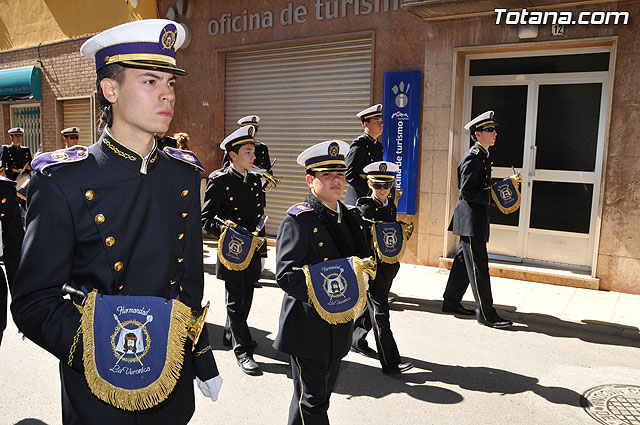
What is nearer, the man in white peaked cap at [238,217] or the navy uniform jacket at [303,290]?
the navy uniform jacket at [303,290]

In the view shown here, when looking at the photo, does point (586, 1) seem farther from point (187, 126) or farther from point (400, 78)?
point (187, 126)

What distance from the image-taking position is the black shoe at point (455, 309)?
23.6 ft

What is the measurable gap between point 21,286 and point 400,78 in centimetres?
865

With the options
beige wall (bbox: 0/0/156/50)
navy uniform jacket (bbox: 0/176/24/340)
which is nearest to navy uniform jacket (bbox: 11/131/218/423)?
navy uniform jacket (bbox: 0/176/24/340)

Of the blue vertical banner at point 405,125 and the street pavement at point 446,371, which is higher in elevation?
the blue vertical banner at point 405,125

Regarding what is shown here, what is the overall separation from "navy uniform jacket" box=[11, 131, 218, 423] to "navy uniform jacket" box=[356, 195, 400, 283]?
322cm

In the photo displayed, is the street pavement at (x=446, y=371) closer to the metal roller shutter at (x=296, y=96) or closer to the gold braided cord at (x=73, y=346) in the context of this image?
the gold braided cord at (x=73, y=346)

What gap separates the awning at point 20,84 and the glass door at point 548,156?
1388 centimetres

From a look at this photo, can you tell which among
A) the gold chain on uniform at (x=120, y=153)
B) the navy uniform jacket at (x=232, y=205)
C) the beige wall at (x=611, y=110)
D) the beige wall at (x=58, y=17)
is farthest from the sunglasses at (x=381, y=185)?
the beige wall at (x=58, y=17)

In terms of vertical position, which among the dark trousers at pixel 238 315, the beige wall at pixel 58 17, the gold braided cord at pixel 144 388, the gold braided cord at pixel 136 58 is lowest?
the dark trousers at pixel 238 315

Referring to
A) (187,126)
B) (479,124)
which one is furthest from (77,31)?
(479,124)

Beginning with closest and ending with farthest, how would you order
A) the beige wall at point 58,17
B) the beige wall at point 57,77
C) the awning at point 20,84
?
the beige wall at point 58,17 → the beige wall at point 57,77 → the awning at point 20,84

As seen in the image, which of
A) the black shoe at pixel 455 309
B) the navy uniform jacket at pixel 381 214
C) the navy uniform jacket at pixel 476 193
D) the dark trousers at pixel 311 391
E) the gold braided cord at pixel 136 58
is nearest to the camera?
the gold braided cord at pixel 136 58

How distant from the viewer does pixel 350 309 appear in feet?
11.0
